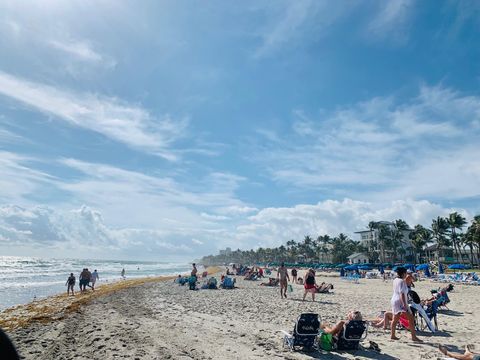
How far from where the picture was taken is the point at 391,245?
96.6m

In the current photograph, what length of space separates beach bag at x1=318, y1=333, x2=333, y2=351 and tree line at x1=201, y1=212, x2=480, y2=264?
236 feet

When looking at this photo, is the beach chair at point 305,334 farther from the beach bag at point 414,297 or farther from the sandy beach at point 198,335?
the beach bag at point 414,297

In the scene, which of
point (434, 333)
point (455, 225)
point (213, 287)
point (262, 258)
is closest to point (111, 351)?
point (434, 333)

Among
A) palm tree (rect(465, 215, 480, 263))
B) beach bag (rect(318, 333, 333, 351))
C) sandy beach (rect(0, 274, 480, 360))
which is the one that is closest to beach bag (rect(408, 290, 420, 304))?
sandy beach (rect(0, 274, 480, 360))

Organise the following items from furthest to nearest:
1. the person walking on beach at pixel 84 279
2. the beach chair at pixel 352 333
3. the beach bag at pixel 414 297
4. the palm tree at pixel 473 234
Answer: the palm tree at pixel 473 234 < the person walking on beach at pixel 84 279 < the beach bag at pixel 414 297 < the beach chair at pixel 352 333

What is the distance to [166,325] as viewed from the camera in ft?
36.2

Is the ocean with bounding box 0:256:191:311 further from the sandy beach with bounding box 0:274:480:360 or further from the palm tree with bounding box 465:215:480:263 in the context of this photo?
the palm tree with bounding box 465:215:480:263

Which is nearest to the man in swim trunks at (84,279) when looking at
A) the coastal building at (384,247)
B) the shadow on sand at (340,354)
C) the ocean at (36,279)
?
the ocean at (36,279)

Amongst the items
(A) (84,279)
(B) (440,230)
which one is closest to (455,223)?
(B) (440,230)

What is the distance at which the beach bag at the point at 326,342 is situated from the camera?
787cm

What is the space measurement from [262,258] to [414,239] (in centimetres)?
10174

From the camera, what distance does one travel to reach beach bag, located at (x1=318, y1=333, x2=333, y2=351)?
7867 mm

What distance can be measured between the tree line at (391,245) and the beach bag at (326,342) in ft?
236

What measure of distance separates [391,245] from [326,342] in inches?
3894
